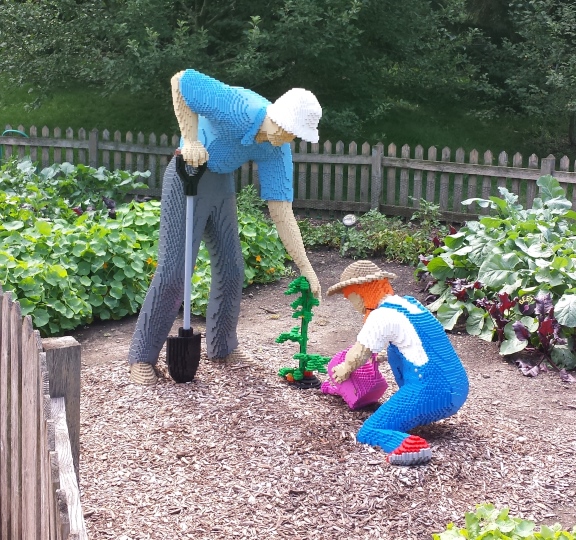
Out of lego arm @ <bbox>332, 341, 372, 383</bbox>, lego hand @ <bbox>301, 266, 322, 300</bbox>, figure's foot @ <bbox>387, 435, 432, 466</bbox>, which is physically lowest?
figure's foot @ <bbox>387, 435, 432, 466</bbox>

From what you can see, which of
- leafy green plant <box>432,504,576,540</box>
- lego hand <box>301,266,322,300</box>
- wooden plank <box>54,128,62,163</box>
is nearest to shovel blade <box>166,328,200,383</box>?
lego hand <box>301,266,322,300</box>

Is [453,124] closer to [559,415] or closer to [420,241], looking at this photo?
[420,241]

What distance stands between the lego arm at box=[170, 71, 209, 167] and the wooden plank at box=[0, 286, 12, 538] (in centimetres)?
239

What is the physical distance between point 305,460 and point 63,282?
10.0 feet

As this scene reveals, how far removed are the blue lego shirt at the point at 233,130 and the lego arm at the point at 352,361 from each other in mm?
1087

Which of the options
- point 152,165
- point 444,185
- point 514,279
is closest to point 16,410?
point 514,279

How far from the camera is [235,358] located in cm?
562

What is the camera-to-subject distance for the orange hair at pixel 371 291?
455 cm

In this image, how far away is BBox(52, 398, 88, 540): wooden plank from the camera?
1770mm

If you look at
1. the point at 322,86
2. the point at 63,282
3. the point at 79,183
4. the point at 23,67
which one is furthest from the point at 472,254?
the point at 23,67

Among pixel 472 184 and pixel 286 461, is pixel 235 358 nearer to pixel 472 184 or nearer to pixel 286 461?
pixel 286 461

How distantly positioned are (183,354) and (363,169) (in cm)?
588

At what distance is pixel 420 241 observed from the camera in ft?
29.2

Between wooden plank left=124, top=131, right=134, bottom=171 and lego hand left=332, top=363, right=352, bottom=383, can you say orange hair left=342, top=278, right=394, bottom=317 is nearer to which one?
lego hand left=332, top=363, right=352, bottom=383
